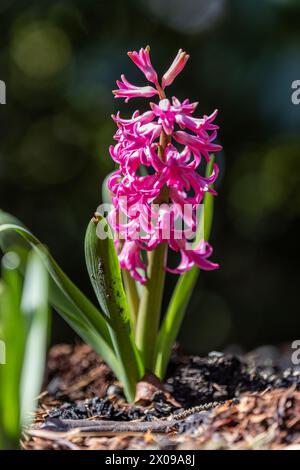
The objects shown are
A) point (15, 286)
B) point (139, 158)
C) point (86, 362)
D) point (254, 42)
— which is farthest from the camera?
point (254, 42)

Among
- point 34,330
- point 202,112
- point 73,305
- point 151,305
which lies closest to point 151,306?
point 151,305

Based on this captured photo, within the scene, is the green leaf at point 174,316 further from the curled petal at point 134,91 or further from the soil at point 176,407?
the curled petal at point 134,91

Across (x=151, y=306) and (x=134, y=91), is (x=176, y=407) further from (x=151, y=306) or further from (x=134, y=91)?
(x=134, y=91)

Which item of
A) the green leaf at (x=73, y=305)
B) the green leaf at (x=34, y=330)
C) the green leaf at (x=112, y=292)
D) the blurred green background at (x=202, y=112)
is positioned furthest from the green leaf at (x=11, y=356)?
the blurred green background at (x=202, y=112)

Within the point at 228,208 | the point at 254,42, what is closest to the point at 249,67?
the point at 254,42

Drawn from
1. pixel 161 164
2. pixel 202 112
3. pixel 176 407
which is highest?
pixel 202 112
